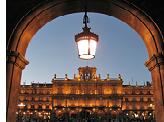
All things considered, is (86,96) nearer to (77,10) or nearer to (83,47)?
(77,10)

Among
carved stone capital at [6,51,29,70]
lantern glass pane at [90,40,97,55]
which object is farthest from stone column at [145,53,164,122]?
carved stone capital at [6,51,29,70]

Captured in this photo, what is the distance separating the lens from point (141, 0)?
5.16 metres

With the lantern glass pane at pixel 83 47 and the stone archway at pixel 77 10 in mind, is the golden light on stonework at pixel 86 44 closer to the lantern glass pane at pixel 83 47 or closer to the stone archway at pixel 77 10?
the lantern glass pane at pixel 83 47

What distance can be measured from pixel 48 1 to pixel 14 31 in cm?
80

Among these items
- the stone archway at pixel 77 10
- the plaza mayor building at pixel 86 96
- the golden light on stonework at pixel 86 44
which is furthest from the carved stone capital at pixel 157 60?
the plaza mayor building at pixel 86 96

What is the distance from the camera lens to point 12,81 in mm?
5051

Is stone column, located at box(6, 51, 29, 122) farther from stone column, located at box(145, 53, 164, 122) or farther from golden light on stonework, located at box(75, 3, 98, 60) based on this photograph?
stone column, located at box(145, 53, 164, 122)

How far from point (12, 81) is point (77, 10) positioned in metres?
1.96

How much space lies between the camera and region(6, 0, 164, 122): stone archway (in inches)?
196

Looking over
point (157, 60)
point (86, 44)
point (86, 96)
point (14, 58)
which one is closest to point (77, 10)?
point (86, 44)

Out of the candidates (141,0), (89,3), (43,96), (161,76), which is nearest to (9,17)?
(89,3)

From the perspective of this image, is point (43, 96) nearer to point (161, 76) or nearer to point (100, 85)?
point (100, 85)

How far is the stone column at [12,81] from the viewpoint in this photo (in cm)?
488

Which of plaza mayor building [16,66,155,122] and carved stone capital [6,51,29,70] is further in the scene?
plaza mayor building [16,66,155,122]
